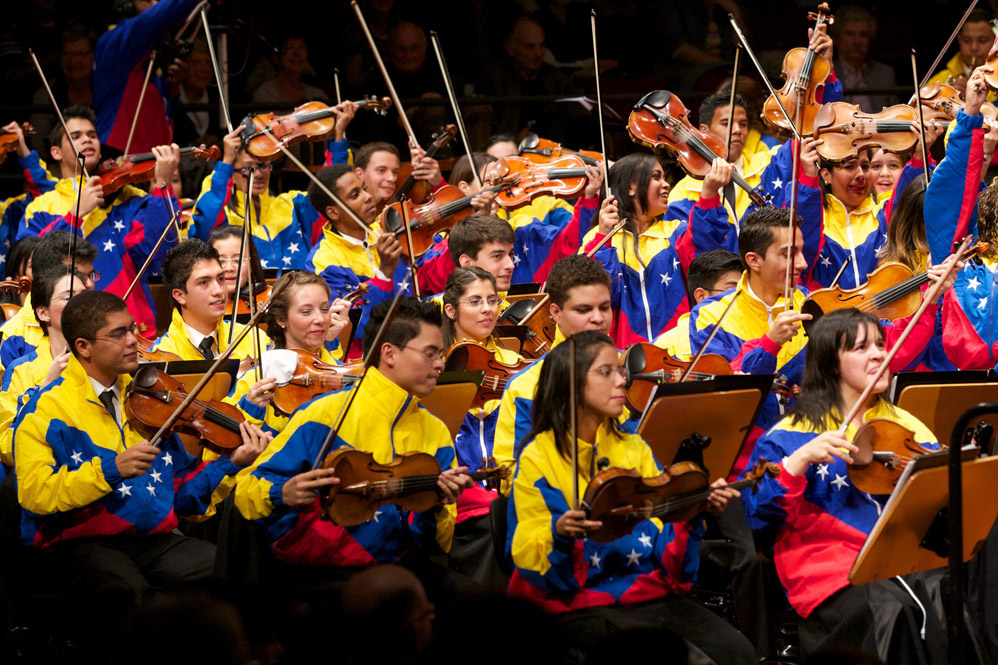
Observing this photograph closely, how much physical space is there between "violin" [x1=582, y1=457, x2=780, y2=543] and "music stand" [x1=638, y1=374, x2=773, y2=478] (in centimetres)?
38

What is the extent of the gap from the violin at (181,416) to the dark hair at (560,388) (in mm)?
1000

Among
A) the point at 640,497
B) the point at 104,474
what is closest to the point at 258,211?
the point at 104,474

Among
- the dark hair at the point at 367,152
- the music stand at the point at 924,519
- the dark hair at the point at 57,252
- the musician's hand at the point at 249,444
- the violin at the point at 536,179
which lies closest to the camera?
the music stand at the point at 924,519

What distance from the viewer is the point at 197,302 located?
16.1 feet

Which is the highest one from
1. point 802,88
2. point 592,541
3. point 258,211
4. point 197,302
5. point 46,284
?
point 802,88

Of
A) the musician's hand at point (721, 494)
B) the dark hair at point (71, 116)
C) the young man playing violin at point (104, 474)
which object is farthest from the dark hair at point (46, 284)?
the musician's hand at point (721, 494)

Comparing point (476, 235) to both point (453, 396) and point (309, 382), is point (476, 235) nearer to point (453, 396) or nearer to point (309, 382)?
point (309, 382)

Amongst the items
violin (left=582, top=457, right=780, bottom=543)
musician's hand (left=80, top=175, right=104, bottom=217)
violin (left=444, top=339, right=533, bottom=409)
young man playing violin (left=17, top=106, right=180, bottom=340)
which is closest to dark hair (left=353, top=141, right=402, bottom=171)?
young man playing violin (left=17, top=106, right=180, bottom=340)

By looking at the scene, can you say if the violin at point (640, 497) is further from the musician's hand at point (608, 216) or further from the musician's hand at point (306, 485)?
the musician's hand at point (608, 216)

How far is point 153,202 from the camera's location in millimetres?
6273

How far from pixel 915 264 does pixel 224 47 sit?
472cm

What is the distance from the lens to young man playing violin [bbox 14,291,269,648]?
3482mm

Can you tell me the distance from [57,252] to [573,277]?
2309mm

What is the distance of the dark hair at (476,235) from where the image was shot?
17.1 ft
